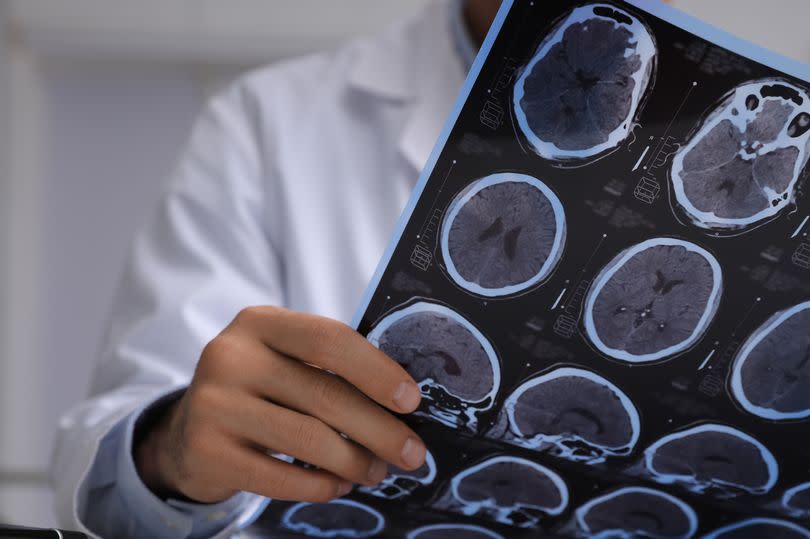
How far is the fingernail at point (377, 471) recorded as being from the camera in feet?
1.46

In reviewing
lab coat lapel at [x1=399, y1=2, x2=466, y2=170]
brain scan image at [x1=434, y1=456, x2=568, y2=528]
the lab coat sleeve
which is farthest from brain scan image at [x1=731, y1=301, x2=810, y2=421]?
lab coat lapel at [x1=399, y1=2, x2=466, y2=170]

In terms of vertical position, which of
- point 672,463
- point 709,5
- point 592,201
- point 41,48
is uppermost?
point 709,5

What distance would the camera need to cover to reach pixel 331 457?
0.43 metres

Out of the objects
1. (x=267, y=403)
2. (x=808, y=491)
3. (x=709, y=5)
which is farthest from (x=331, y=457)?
(x=709, y=5)

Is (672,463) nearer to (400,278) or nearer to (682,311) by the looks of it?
(682,311)

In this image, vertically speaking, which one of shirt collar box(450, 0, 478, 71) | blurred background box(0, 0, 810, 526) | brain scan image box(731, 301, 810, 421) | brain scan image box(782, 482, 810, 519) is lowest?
blurred background box(0, 0, 810, 526)

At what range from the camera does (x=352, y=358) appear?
0.41 metres

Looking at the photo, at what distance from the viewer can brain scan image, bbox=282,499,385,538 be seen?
1.58 ft

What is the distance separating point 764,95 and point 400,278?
20 centimetres

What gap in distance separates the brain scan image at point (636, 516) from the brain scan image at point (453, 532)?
0.06 metres

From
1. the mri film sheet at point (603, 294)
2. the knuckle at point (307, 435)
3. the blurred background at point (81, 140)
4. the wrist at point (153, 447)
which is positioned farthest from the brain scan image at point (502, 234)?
the blurred background at point (81, 140)

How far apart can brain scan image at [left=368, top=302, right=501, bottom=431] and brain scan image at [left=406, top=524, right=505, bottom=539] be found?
10cm

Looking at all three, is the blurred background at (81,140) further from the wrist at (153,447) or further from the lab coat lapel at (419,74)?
the wrist at (153,447)

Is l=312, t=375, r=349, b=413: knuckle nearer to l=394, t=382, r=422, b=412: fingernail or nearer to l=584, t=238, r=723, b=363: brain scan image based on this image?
l=394, t=382, r=422, b=412: fingernail
